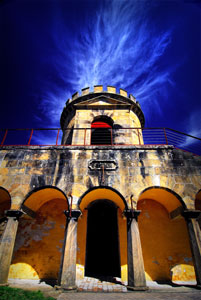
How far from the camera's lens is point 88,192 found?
21.9 feet

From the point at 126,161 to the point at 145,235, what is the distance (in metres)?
3.54

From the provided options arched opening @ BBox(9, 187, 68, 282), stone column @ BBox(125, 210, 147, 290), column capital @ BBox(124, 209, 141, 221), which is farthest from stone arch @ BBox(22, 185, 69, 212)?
stone column @ BBox(125, 210, 147, 290)

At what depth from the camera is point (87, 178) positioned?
690 centimetres

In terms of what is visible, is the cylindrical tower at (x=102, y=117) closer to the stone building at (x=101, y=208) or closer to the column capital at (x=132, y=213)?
the stone building at (x=101, y=208)

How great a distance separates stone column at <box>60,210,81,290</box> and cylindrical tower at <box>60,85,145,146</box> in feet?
16.3

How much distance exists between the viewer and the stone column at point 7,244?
5480 millimetres

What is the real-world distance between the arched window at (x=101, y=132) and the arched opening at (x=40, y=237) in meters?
4.34

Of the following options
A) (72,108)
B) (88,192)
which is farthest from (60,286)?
(72,108)

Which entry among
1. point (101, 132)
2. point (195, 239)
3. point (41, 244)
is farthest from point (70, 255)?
point (101, 132)

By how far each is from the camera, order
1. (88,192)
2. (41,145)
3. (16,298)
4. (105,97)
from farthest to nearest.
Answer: (105,97) < (41,145) < (88,192) < (16,298)

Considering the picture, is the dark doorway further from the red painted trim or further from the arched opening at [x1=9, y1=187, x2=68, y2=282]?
the red painted trim

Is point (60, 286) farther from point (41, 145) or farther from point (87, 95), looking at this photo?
point (87, 95)

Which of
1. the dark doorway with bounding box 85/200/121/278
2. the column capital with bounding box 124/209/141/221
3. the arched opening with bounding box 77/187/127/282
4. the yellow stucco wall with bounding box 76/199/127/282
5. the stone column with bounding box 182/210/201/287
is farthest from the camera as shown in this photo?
the dark doorway with bounding box 85/200/121/278

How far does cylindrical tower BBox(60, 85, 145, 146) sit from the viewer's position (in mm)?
10530
